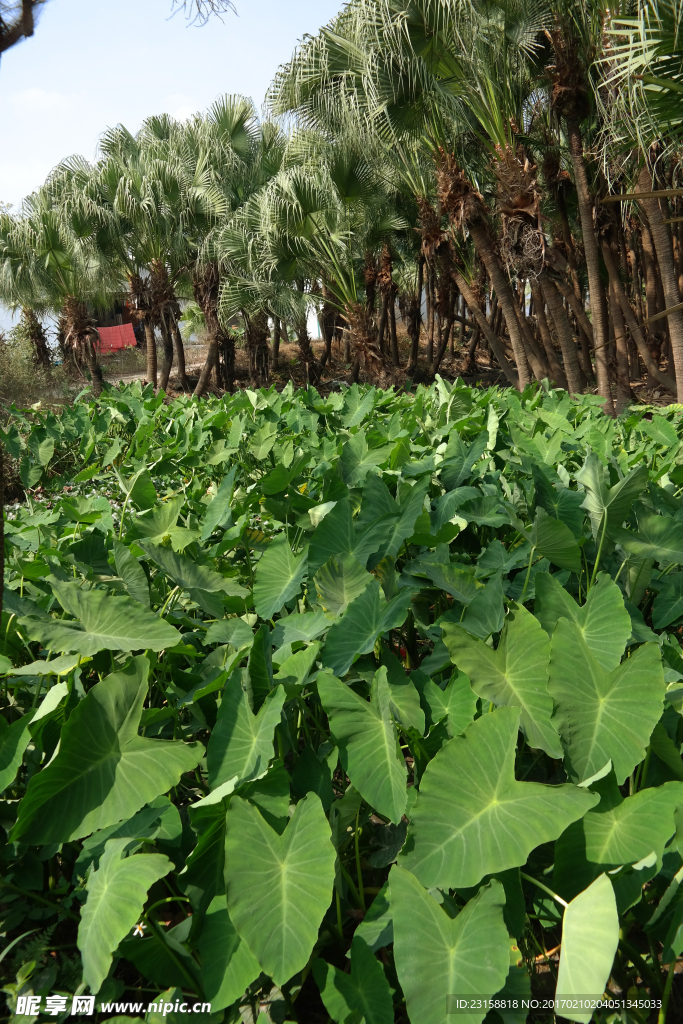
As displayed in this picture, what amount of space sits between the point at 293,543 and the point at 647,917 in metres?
1.15

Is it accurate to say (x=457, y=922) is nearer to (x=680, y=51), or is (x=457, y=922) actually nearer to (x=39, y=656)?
(x=39, y=656)

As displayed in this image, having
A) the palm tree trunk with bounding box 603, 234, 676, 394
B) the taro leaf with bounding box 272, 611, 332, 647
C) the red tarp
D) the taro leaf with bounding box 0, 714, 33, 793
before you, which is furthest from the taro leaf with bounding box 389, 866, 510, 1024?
the red tarp

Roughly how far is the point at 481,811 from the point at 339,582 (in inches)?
21.6

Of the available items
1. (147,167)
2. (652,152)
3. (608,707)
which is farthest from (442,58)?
(147,167)

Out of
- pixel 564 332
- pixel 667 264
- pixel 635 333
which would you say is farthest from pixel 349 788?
pixel 635 333

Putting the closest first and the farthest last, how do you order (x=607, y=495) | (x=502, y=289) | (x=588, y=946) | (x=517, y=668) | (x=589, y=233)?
1. (x=588, y=946)
2. (x=517, y=668)
3. (x=607, y=495)
4. (x=589, y=233)
5. (x=502, y=289)

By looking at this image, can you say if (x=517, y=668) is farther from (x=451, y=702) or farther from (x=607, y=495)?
(x=607, y=495)

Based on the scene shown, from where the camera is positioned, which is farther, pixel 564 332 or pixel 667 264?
pixel 564 332

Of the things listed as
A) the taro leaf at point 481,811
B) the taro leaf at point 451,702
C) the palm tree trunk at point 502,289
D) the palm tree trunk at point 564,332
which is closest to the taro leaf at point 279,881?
the taro leaf at point 481,811

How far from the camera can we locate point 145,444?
344cm

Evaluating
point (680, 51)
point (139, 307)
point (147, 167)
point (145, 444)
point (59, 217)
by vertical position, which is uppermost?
point (147, 167)

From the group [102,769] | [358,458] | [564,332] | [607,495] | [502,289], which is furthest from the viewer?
[502,289]

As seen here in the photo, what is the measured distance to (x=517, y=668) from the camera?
115cm

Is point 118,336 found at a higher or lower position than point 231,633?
higher
